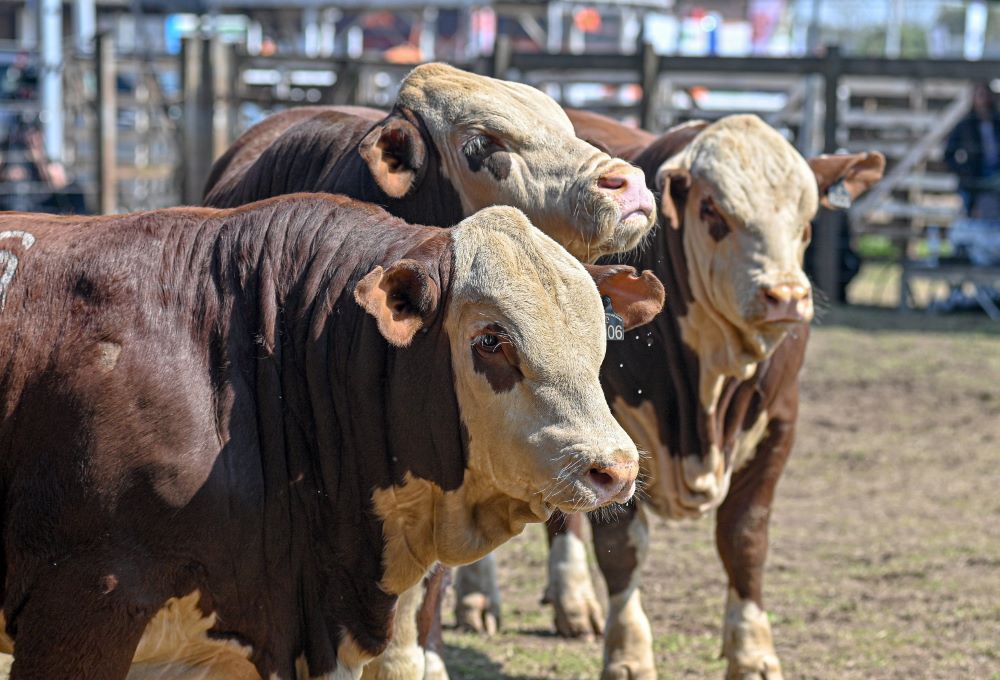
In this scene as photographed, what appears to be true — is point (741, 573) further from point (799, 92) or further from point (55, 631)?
point (799, 92)

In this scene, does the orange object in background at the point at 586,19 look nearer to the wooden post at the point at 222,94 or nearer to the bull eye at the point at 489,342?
the wooden post at the point at 222,94

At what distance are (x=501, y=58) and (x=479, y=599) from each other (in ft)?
28.9

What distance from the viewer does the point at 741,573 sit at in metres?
5.15

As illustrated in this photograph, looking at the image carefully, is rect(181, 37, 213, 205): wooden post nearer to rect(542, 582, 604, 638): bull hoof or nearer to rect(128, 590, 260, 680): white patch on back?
rect(542, 582, 604, 638): bull hoof

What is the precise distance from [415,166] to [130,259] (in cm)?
110

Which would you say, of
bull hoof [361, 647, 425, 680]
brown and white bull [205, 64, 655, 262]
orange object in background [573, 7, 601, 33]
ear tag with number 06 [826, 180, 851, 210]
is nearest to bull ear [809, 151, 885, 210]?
ear tag with number 06 [826, 180, 851, 210]

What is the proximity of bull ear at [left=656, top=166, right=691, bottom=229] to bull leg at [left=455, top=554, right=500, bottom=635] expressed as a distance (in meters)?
1.60

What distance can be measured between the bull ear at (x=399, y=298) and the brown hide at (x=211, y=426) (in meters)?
0.05

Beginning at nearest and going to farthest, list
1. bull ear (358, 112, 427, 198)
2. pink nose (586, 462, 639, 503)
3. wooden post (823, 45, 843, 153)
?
pink nose (586, 462, 639, 503) < bull ear (358, 112, 427, 198) < wooden post (823, 45, 843, 153)

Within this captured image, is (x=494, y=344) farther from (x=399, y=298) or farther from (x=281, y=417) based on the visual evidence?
(x=281, y=417)

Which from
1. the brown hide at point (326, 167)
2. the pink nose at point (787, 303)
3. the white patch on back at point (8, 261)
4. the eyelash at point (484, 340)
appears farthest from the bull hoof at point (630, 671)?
the white patch on back at point (8, 261)

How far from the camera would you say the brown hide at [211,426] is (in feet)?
9.94

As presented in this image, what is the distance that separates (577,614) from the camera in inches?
228

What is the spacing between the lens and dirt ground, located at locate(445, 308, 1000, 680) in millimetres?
5453
